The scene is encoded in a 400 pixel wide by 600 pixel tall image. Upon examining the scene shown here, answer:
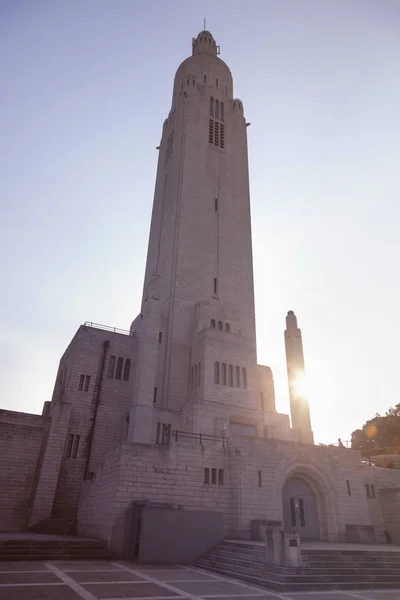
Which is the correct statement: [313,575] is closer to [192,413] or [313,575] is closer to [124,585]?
[124,585]

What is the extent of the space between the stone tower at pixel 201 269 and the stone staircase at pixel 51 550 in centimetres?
824

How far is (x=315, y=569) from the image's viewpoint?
12594mm

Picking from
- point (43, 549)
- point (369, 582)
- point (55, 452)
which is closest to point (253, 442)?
point (369, 582)

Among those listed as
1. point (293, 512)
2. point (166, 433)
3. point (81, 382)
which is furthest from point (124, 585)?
point (81, 382)

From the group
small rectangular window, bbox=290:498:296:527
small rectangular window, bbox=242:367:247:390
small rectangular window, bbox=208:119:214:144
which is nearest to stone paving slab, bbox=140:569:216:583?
small rectangular window, bbox=290:498:296:527

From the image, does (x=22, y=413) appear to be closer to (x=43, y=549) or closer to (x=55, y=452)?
(x=55, y=452)

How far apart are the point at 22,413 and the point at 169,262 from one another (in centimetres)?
1928

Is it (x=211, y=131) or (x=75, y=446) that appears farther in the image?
(x=211, y=131)

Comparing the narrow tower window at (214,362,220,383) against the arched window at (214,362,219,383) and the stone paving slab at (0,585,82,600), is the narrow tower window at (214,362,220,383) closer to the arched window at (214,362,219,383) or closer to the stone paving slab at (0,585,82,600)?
the arched window at (214,362,219,383)

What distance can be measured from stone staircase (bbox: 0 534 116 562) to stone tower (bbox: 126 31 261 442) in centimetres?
824

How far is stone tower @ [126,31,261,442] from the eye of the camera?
2966cm

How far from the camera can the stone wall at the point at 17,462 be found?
82.0 feet

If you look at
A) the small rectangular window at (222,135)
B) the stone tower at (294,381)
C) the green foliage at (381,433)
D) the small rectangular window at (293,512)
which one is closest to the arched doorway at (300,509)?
the small rectangular window at (293,512)

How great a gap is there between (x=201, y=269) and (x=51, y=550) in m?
27.9
